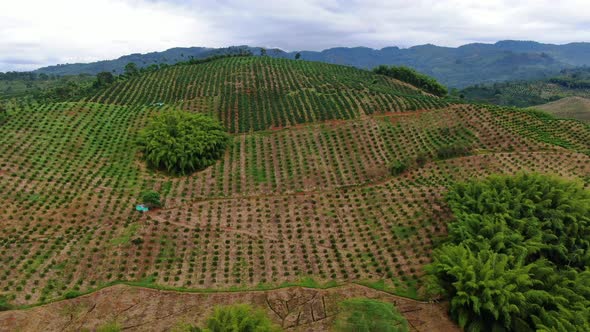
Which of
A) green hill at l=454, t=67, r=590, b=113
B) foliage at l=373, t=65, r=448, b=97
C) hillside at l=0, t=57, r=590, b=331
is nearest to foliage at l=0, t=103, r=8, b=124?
hillside at l=0, t=57, r=590, b=331

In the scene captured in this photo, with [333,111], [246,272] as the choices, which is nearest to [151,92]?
[333,111]

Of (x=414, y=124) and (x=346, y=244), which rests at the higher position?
(x=414, y=124)

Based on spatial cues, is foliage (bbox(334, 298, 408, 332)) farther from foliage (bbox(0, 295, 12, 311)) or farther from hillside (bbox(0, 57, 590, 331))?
foliage (bbox(0, 295, 12, 311))

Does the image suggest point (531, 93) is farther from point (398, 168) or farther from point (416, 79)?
point (398, 168)

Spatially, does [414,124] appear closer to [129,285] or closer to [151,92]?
[129,285]

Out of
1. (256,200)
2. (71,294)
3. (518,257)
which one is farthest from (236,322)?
(256,200)
